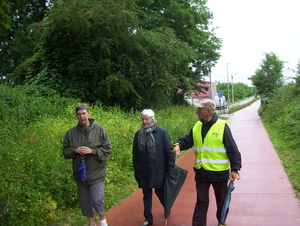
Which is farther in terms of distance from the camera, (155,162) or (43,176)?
(43,176)

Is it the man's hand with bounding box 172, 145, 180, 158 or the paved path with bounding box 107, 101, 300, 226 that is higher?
the man's hand with bounding box 172, 145, 180, 158

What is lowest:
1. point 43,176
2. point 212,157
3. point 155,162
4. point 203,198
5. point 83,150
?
point 203,198

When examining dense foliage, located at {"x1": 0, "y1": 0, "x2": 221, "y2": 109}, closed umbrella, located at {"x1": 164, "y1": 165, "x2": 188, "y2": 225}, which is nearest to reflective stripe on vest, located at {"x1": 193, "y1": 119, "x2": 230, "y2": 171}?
closed umbrella, located at {"x1": 164, "y1": 165, "x2": 188, "y2": 225}

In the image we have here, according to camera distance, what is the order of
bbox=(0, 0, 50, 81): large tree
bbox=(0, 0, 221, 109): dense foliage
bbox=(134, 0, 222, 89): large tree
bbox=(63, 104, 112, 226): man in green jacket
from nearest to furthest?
bbox=(63, 104, 112, 226): man in green jacket
bbox=(0, 0, 221, 109): dense foliage
bbox=(134, 0, 222, 89): large tree
bbox=(0, 0, 50, 81): large tree

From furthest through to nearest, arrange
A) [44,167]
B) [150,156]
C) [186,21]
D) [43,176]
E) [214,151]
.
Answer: [186,21] < [44,167] < [43,176] < [150,156] < [214,151]

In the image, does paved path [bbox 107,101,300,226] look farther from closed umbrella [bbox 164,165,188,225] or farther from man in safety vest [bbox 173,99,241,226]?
man in safety vest [bbox 173,99,241,226]

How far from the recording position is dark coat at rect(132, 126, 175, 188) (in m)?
4.86

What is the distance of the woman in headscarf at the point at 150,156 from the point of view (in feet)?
15.9

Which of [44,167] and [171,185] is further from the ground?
[44,167]

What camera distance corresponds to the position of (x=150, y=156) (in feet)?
A: 16.0

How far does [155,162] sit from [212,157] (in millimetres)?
892

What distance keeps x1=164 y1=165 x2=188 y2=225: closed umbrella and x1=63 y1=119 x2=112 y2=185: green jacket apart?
0.99 m

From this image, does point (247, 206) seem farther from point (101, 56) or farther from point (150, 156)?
point (101, 56)

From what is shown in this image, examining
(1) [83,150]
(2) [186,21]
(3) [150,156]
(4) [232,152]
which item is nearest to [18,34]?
(2) [186,21]
